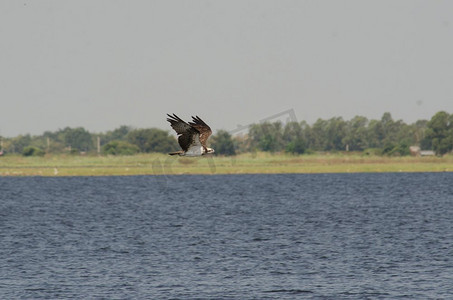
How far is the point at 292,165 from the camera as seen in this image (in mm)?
154250

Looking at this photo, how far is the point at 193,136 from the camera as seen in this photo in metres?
24.2

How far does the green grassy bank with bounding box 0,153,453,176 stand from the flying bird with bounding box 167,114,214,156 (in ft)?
389

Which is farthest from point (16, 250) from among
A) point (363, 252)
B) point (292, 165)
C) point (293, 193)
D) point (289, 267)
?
point (292, 165)

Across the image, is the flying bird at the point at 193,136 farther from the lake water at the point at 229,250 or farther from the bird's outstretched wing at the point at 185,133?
the lake water at the point at 229,250

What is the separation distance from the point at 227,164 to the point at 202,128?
13677cm

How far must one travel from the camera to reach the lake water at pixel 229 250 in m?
34.4

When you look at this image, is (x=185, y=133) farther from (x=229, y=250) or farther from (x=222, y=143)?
(x=222, y=143)

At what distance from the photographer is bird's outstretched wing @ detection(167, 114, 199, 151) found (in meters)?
23.6

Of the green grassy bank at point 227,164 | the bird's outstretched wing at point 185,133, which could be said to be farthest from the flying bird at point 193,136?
the green grassy bank at point 227,164

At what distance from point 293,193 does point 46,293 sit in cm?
7853

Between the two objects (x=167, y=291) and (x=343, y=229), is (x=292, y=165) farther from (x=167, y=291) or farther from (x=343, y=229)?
(x=167, y=291)

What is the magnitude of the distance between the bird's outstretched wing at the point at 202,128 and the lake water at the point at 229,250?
11043 mm

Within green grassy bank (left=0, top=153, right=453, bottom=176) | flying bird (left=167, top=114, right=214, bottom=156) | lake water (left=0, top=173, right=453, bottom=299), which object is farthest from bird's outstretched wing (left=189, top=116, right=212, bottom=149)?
green grassy bank (left=0, top=153, right=453, bottom=176)

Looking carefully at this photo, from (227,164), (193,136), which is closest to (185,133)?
(193,136)
